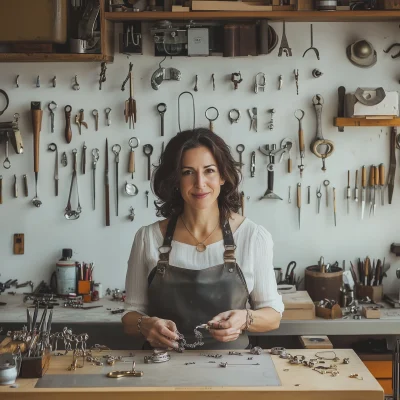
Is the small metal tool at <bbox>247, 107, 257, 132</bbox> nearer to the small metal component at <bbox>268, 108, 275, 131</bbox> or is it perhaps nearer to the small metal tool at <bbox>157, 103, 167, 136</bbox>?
the small metal component at <bbox>268, 108, 275, 131</bbox>

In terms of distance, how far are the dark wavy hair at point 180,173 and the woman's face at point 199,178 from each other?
0.02 metres

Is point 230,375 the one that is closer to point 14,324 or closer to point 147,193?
point 14,324

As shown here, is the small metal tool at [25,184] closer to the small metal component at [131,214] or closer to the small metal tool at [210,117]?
the small metal component at [131,214]

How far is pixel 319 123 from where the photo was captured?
5012 mm

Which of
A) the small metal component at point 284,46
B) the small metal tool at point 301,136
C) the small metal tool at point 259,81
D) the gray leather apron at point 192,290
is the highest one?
the small metal component at point 284,46

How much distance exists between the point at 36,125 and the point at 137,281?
183 cm

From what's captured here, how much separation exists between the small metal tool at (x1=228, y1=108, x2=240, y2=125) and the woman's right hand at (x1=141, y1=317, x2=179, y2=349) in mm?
2020

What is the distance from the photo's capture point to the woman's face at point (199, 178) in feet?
11.5

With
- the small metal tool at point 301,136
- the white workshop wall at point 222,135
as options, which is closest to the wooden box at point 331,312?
the white workshop wall at point 222,135

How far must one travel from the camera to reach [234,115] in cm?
506

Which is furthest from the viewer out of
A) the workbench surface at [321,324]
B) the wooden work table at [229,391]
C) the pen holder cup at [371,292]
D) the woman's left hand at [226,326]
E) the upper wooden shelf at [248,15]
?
the pen holder cup at [371,292]

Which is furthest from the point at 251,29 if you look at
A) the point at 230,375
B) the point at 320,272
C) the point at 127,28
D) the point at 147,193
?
the point at 230,375

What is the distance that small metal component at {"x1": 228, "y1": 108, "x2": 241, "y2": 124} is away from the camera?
16.6 ft

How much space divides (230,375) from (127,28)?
265 cm
